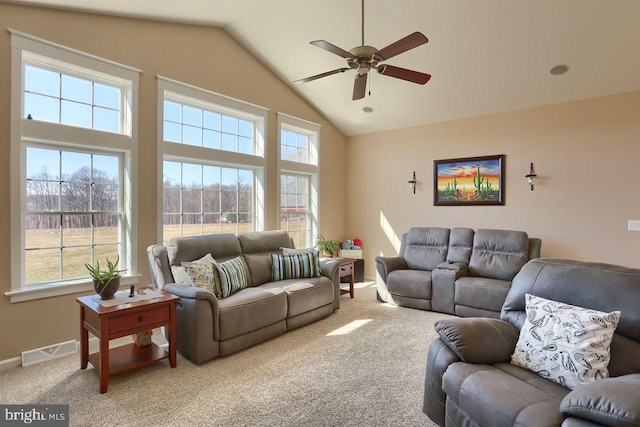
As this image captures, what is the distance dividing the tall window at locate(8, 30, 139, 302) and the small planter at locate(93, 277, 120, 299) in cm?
Result: 67

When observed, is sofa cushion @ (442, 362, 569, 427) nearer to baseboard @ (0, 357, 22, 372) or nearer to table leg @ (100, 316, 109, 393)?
table leg @ (100, 316, 109, 393)

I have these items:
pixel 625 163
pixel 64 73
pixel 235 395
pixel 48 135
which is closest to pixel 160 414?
pixel 235 395

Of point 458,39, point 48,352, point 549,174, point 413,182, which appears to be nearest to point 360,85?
point 458,39

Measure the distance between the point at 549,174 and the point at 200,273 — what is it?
15.3ft

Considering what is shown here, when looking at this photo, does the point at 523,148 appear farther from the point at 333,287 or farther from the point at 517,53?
the point at 333,287

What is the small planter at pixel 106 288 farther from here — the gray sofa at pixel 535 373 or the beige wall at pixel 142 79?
the gray sofa at pixel 535 373

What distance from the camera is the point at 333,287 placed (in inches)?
167

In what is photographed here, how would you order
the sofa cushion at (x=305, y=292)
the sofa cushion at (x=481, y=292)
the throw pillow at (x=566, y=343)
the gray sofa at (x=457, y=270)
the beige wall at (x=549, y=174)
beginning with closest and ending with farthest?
the throw pillow at (x=566, y=343)
the sofa cushion at (x=305, y=292)
the sofa cushion at (x=481, y=292)
the gray sofa at (x=457, y=270)
the beige wall at (x=549, y=174)

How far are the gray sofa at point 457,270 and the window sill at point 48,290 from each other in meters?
3.50

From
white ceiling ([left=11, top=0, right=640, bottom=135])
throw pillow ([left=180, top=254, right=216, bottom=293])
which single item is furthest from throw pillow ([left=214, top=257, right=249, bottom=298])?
white ceiling ([left=11, top=0, right=640, bottom=135])

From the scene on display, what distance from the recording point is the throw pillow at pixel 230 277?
331cm

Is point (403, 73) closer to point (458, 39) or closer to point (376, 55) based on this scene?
point (376, 55)

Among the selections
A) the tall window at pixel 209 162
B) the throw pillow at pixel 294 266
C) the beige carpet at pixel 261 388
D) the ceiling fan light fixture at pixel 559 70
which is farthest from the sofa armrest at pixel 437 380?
the ceiling fan light fixture at pixel 559 70

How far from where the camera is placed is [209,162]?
434 centimetres
